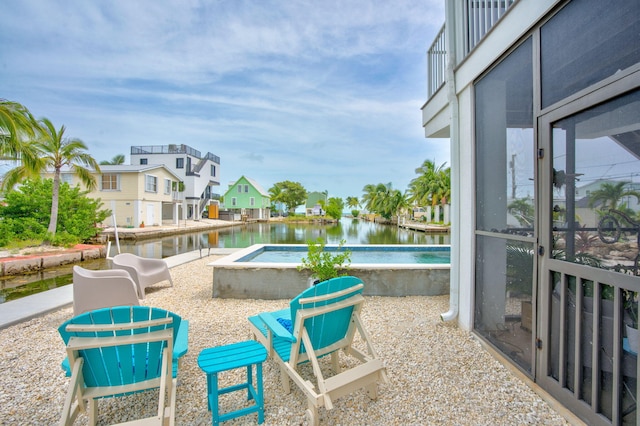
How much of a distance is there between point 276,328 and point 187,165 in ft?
129

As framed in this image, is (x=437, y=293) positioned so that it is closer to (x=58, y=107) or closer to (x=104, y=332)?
(x=104, y=332)

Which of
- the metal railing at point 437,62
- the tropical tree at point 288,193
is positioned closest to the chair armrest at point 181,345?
the metal railing at point 437,62

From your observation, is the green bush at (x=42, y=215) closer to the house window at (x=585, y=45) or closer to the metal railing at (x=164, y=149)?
the house window at (x=585, y=45)

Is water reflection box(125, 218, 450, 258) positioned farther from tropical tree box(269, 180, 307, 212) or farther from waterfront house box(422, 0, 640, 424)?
tropical tree box(269, 180, 307, 212)

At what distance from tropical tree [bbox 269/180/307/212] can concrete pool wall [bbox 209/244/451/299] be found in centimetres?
4941

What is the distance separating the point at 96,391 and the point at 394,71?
1921 cm

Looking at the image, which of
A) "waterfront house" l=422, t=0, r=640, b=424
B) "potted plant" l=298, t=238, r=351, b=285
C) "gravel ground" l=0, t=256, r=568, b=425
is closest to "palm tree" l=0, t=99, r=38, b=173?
"gravel ground" l=0, t=256, r=568, b=425

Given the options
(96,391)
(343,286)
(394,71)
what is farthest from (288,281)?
(394,71)

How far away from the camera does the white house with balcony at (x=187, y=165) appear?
123 ft

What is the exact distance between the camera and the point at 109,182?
1051 inches

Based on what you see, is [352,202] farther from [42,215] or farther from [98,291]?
[98,291]

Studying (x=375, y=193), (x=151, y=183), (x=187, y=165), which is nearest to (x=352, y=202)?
(x=375, y=193)

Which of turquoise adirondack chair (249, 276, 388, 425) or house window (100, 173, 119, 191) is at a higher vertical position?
house window (100, 173, 119, 191)

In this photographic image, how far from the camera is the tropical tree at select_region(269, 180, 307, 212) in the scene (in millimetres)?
55031
